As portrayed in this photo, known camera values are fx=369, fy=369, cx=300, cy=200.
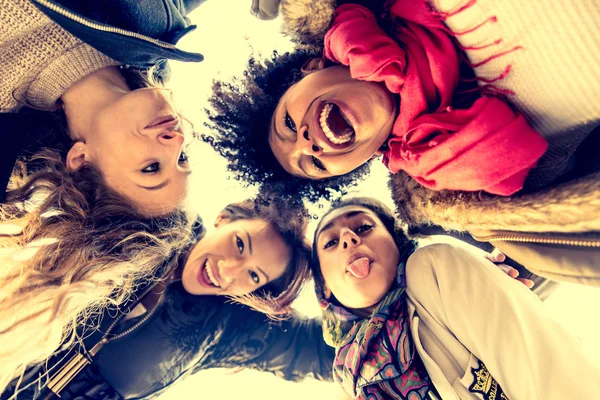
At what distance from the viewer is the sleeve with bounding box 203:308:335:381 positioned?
165 cm

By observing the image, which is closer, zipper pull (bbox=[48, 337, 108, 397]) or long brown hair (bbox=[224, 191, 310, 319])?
zipper pull (bbox=[48, 337, 108, 397])

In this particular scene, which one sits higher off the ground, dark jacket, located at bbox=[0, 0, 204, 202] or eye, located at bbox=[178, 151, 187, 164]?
dark jacket, located at bbox=[0, 0, 204, 202]

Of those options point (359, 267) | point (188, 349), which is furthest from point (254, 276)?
point (359, 267)

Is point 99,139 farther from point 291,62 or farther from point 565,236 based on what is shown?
point 565,236

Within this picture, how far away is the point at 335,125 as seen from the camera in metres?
1.06

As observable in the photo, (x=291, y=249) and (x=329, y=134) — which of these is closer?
(x=329, y=134)

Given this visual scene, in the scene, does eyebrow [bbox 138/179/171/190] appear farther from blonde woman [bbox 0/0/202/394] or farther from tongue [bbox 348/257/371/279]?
tongue [bbox 348/257/371/279]

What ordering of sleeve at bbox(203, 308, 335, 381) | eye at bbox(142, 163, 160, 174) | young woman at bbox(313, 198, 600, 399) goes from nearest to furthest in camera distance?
young woman at bbox(313, 198, 600, 399) → eye at bbox(142, 163, 160, 174) → sleeve at bbox(203, 308, 335, 381)

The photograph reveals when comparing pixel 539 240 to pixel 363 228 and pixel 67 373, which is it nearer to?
pixel 363 228

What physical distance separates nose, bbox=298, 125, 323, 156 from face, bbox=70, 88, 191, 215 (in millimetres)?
386

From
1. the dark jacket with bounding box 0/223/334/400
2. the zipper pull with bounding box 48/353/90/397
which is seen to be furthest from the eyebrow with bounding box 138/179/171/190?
the zipper pull with bounding box 48/353/90/397

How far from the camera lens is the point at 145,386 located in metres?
1.41

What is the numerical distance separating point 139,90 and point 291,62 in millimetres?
519

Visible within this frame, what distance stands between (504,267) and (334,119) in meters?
0.72
